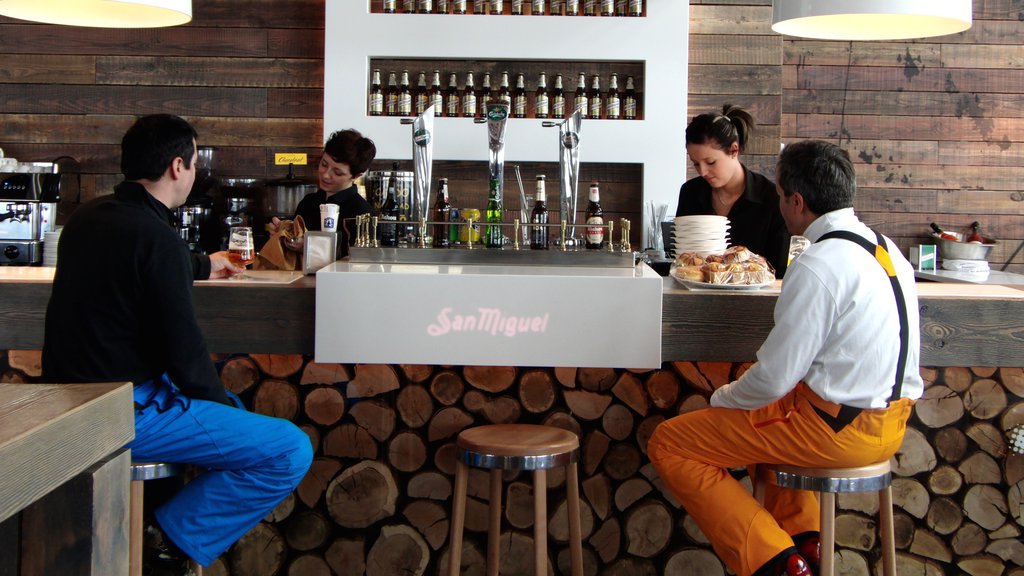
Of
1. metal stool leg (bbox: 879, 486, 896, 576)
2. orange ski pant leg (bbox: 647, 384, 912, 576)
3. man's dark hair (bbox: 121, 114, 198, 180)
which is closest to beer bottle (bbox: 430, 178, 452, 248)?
man's dark hair (bbox: 121, 114, 198, 180)

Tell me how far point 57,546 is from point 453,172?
3631mm

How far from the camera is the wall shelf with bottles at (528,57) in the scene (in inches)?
177

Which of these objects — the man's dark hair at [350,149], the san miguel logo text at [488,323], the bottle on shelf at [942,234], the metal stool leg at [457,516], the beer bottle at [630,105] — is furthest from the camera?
the bottle on shelf at [942,234]

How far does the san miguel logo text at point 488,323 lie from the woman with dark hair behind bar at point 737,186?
4.09 ft

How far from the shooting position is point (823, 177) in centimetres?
232

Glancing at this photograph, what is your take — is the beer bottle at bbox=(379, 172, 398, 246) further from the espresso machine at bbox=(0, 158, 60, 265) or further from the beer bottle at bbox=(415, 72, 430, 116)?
the espresso machine at bbox=(0, 158, 60, 265)

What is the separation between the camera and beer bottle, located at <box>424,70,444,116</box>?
4558mm

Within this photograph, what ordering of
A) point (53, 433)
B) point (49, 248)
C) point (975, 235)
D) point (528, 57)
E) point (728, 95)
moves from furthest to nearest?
point (975, 235) < point (728, 95) < point (528, 57) < point (49, 248) < point (53, 433)

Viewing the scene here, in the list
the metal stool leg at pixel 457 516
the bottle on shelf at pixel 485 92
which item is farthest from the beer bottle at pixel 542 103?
the metal stool leg at pixel 457 516

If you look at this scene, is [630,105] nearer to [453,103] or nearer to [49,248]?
[453,103]

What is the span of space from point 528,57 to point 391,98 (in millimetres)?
677

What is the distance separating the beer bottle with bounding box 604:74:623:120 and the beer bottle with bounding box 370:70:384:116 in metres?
1.07

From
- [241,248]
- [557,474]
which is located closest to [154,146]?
[241,248]

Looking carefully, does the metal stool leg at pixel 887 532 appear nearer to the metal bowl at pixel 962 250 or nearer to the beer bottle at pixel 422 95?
the metal bowl at pixel 962 250
